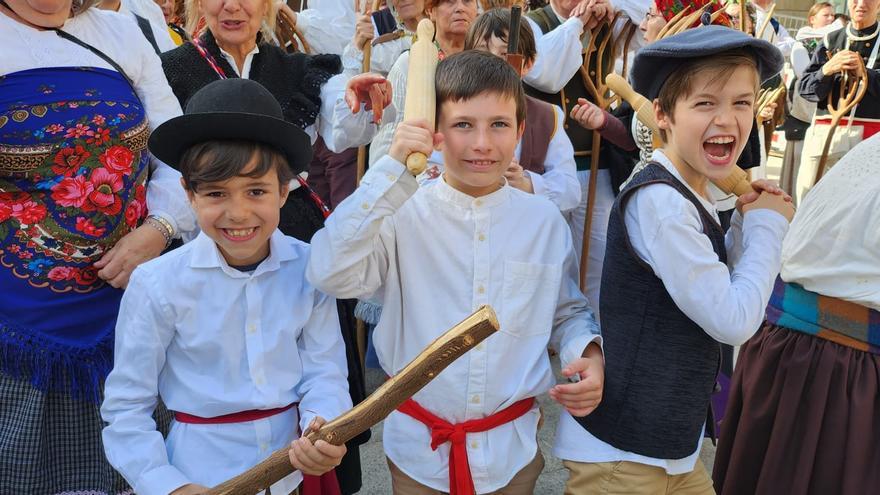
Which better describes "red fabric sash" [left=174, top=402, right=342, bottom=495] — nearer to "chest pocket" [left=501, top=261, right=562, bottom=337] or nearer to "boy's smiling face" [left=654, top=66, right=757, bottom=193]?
"chest pocket" [left=501, top=261, right=562, bottom=337]

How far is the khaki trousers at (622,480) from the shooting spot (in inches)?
74.4

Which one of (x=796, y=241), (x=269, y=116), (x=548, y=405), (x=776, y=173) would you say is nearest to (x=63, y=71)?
(x=269, y=116)

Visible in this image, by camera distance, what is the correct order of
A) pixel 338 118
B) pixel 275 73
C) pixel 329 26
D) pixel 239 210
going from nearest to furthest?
pixel 239 210 → pixel 338 118 → pixel 275 73 → pixel 329 26

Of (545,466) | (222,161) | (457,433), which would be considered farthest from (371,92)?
(545,466)

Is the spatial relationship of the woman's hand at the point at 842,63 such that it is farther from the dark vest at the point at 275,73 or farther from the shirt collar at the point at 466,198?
the shirt collar at the point at 466,198

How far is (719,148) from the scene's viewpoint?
6.34 ft

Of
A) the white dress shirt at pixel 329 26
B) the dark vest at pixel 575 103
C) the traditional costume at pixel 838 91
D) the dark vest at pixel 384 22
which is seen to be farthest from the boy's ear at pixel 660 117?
the traditional costume at pixel 838 91

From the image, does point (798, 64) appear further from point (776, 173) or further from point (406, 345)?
point (406, 345)

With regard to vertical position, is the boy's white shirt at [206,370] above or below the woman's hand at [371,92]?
below

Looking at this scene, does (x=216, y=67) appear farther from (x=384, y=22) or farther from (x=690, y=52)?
(x=384, y=22)

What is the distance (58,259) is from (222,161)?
555mm

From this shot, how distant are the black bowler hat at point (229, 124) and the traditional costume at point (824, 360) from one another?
152 centimetres

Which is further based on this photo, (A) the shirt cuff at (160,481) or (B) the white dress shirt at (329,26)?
(B) the white dress shirt at (329,26)

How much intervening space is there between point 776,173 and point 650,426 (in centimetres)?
846
